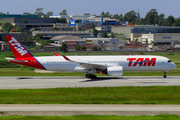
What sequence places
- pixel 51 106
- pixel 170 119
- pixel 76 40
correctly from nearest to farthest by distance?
pixel 170 119 < pixel 51 106 < pixel 76 40

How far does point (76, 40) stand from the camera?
173750 millimetres

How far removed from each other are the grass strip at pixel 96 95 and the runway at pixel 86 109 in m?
1.67

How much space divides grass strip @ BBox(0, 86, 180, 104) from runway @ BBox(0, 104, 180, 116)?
65.7 inches

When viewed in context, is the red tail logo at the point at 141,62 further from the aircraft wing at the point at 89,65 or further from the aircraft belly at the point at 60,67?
the aircraft belly at the point at 60,67

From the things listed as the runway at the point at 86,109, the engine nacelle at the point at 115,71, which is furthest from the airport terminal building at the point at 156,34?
the runway at the point at 86,109

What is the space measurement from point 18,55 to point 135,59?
1759 cm

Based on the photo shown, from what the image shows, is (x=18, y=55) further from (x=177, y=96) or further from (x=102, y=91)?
(x=177, y=96)

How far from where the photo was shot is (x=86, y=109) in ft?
80.9

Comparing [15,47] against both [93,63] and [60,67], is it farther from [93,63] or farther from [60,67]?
[93,63]

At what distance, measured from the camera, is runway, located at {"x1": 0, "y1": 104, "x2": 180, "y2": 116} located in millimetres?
23359

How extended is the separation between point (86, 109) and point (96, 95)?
6.55 m

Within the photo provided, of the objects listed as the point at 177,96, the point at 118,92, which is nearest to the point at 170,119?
the point at 177,96

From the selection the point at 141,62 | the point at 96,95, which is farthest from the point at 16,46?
the point at 96,95

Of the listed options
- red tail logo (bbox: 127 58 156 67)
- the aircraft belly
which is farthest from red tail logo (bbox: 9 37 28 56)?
red tail logo (bbox: 127 58 156 67)
